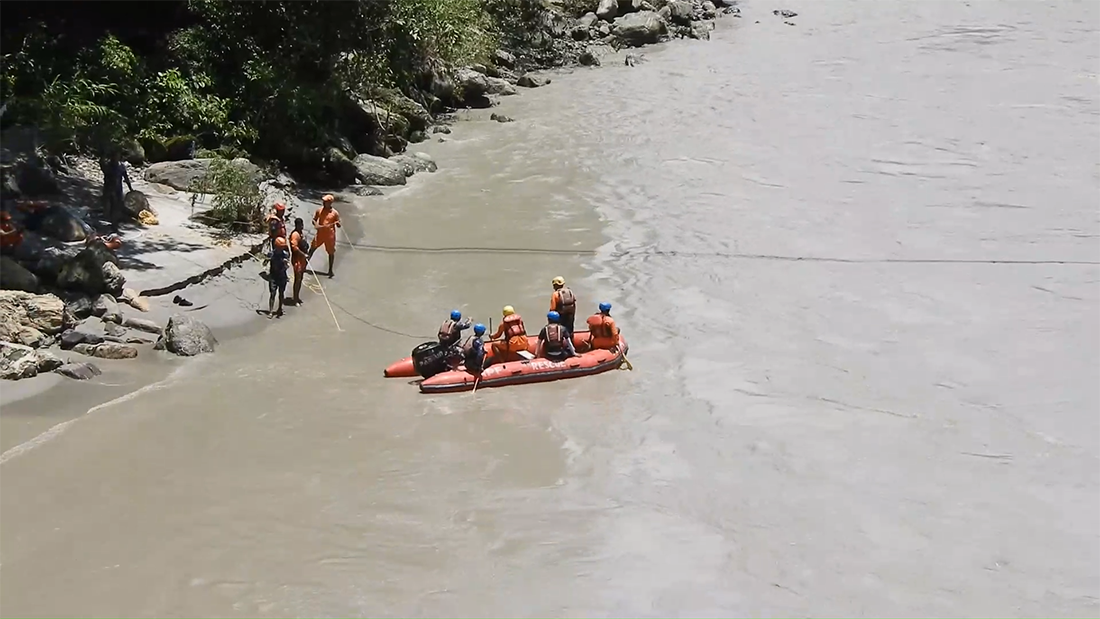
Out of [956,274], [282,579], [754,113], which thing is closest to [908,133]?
[754,113]

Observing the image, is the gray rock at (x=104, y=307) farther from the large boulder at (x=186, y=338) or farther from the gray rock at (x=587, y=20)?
the gray rock at (x=587, y=20)

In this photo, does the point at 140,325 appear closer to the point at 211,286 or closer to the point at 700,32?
the point at 211,286

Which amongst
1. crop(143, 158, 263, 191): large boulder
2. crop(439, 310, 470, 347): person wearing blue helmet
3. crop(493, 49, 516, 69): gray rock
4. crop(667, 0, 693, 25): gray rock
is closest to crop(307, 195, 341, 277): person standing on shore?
crop(143, 158, 263, 191): large boulder

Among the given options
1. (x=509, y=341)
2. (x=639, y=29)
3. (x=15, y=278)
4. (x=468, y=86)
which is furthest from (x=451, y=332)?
(x=639, y=29)

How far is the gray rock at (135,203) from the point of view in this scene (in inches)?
603

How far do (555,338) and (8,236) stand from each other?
6681 mm

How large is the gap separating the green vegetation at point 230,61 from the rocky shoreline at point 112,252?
51 cm

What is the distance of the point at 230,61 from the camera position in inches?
762

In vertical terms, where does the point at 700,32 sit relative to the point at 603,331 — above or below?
above

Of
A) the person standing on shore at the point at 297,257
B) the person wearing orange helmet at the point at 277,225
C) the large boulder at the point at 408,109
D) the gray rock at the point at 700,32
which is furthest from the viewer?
the gray rock at the point at 700,32

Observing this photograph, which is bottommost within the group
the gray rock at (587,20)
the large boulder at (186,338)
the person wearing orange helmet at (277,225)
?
the large boulder at (186,338)

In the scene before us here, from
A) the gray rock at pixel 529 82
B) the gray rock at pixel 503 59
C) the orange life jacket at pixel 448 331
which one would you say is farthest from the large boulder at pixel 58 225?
the gray rock at pixel 503 59

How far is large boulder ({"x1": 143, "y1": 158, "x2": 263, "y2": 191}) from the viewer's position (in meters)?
16.8

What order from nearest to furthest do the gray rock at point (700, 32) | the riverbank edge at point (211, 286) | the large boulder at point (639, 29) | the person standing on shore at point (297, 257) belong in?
the riverbank edge at point (211, 286), the person standing on shore at point (297, 257), the large boulder at point (639, 29), the gray rock at point (700, 32)
